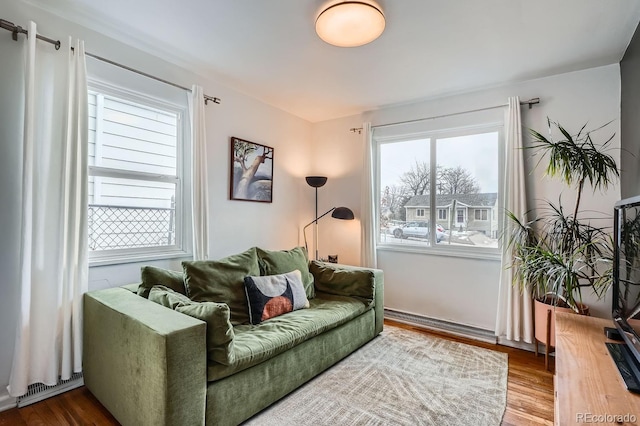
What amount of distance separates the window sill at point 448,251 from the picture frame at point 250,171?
148 centimetres

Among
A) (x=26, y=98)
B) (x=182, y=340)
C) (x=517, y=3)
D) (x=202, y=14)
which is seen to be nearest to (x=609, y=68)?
(x=517, y=3)

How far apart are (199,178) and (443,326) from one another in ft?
9.18

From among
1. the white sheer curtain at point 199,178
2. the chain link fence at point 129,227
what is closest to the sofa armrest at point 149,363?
the chain link fence at point 129,227

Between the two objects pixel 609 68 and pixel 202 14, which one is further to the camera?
pixel 609 68

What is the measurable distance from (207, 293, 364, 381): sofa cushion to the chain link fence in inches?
43.2

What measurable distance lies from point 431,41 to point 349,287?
2.05m

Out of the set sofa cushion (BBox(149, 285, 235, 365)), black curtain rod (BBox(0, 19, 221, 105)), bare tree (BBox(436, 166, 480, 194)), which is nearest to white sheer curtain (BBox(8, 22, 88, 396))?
black curtain rod (BBox(0, 19, 221, 105))

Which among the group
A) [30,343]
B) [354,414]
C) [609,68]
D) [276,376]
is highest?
[609,68]

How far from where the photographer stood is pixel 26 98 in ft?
6.10

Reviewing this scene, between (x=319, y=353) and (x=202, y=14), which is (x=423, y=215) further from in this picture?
(x=202, y=14)

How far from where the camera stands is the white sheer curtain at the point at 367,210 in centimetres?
366

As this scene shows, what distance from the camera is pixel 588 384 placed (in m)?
1.20

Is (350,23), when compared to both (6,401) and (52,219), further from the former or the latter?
(6,401)

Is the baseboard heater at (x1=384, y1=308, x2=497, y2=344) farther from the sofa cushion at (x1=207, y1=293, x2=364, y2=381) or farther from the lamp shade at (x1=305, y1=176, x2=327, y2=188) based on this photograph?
the lamp shade at (x1=305, y1=176, x2=327, y2=188)
